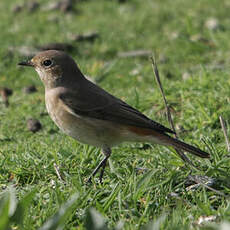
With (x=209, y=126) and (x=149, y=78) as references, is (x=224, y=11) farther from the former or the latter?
(x=209, y=126)

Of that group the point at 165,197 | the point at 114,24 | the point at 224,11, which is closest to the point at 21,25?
the point at 114,24

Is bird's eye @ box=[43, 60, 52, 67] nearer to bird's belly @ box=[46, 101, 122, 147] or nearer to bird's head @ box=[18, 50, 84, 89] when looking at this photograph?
bird's head @ box=[18, 50, 84, 89]

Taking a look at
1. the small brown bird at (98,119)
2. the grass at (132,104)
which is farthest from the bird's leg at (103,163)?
the grass at (132,104)

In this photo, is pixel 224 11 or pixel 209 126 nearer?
pixel 209 126

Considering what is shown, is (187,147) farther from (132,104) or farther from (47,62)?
(132,104)

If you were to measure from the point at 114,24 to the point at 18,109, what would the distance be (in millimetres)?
3962

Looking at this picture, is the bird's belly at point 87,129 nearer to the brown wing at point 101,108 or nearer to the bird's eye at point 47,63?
the brown wing at point 101,108

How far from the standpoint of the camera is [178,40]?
32.8ft

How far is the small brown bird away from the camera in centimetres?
521

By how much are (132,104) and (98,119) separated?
68.3 inches

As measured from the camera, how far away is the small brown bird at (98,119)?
521 cm

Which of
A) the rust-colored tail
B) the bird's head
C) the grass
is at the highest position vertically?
the bird's head

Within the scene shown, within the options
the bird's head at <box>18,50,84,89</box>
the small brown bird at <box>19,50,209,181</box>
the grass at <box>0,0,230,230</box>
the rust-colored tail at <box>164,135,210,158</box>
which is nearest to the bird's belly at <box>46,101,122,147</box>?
the small brown bird at <box>19,50,209,181</box>

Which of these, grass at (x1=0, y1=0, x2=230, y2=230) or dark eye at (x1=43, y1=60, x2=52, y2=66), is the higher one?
dark eye at (x1=43, y1=60, x2=52, y2=66)
